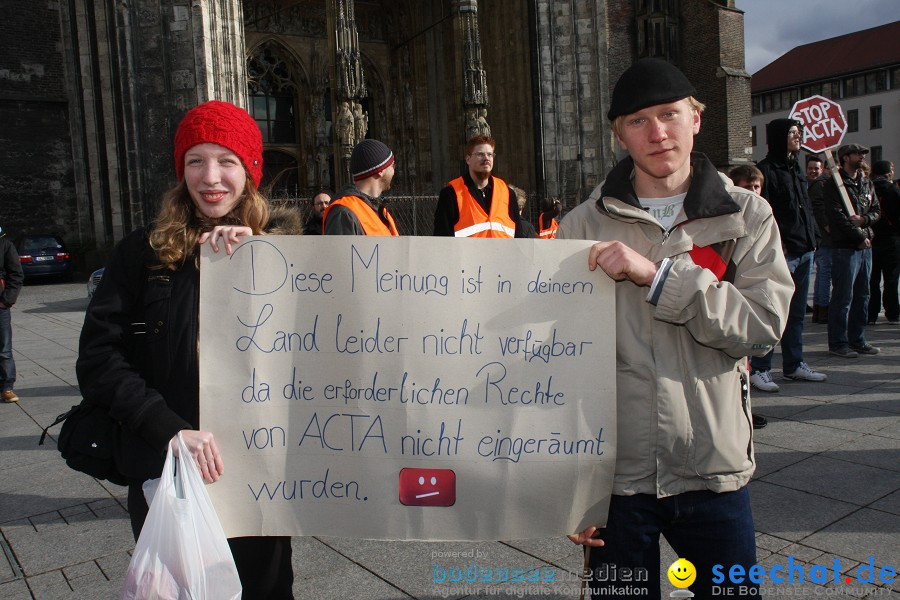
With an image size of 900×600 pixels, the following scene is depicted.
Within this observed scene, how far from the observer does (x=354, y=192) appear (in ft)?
15.4

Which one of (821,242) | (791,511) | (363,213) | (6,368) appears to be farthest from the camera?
(821,242)

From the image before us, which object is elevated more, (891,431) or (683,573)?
(683,573)

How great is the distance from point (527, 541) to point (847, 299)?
5655mm

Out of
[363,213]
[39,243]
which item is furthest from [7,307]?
[39,243]

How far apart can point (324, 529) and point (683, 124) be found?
1.55m

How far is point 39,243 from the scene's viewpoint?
21141 mm

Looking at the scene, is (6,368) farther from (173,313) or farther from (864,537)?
(864,537)

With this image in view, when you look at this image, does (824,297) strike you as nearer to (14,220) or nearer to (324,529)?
(324,529)

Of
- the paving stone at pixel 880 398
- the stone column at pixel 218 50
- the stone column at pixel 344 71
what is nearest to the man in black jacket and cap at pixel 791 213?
the paving stone at pixel 880 398

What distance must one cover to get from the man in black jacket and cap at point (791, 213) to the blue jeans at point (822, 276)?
2854 millimetres

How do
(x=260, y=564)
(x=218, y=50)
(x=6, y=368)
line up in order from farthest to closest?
1. (x=218, y=50)
2. (x=6, y=368)
3. (x=260, y=564)

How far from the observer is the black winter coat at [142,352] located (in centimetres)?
202

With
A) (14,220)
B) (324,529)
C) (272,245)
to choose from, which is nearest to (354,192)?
(272,245)

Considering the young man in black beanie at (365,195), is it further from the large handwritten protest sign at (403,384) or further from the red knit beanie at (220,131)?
the large handwritten protest sign at (403,384)
